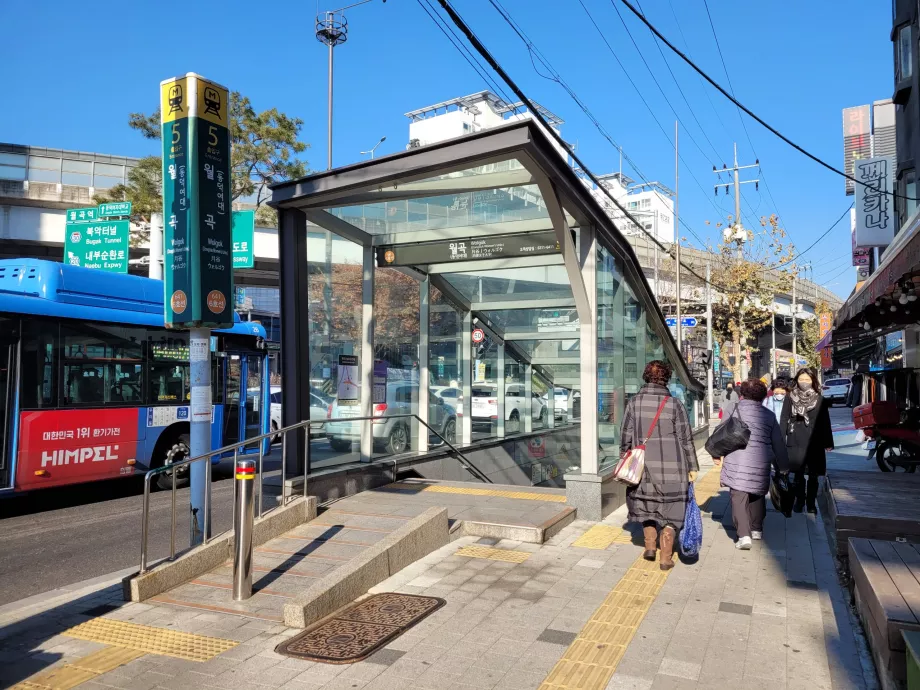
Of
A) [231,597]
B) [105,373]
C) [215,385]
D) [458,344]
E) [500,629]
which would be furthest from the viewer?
[215,385]

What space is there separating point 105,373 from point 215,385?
2254mm

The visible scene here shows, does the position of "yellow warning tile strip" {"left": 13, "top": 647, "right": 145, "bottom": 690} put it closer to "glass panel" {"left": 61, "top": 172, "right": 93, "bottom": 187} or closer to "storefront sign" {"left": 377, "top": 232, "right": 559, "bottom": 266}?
"storefront sign" {"left": 377, "top": 232, "right": 559, "bottom": 266}

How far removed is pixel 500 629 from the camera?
4.69 metres

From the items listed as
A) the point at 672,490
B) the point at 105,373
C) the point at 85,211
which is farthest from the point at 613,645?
the point at 85,211

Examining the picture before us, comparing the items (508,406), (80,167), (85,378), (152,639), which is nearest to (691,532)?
(152,639)

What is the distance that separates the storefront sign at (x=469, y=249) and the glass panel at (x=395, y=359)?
402mm

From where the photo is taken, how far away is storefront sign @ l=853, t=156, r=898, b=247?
77.3ft

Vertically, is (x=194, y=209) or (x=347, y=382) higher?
(x=194, y=209)

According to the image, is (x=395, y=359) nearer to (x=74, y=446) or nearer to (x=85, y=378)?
(x=85, y=378)

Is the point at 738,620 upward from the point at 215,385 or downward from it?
downward

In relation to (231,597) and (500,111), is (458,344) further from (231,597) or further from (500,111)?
(500,111)

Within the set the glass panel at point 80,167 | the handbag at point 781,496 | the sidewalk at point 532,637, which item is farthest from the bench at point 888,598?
the glass panel at point 80,167

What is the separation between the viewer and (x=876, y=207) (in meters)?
23.7

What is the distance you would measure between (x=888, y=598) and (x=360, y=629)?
9.92 ft
